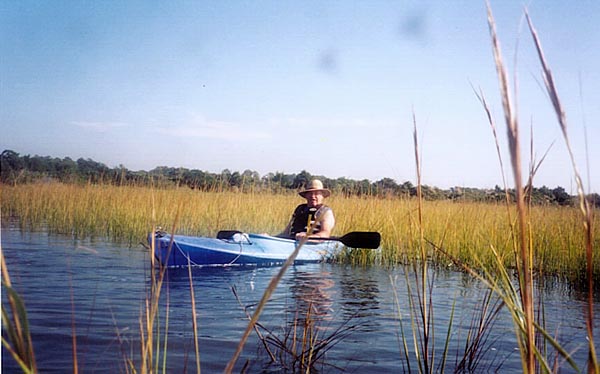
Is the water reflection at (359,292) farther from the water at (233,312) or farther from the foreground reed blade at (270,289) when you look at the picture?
the foreground reed blade at (270,289)

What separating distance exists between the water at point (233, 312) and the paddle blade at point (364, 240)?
45 centimetres

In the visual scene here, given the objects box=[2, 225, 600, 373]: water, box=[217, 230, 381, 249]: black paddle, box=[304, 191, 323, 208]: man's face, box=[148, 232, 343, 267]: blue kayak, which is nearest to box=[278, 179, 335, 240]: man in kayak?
box=[304, 191, 323, 208]: man's face

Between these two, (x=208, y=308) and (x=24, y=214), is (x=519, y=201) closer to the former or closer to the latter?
(x=208, y=308)

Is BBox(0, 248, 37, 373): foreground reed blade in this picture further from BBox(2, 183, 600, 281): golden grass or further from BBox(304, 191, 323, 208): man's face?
BBox(304, 191, 323, 208): man's face

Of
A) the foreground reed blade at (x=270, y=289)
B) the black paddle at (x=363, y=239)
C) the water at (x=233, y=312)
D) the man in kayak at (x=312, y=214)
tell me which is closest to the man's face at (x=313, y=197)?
the man in kayak at (x=312, y=214)

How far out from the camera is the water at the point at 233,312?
3.75 m

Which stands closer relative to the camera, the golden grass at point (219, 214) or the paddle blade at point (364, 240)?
the paddle blade at point (364, 240)

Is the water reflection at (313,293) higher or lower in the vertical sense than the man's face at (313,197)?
lower

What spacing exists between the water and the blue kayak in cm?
20

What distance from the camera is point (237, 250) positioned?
8.34 metres

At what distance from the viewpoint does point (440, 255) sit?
27.4 feet

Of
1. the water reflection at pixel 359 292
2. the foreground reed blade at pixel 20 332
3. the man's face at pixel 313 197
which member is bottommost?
the water reflection at pixel 359 292

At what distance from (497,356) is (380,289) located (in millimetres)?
2817

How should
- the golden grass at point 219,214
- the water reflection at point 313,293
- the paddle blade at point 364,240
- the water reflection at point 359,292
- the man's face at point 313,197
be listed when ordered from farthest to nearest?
the man's face at point 313,197 → the golden grass at point 219,214 → the paddle blade at point 364,240 → the water reflection at point 359,292 → the water reflection at point 313,293
